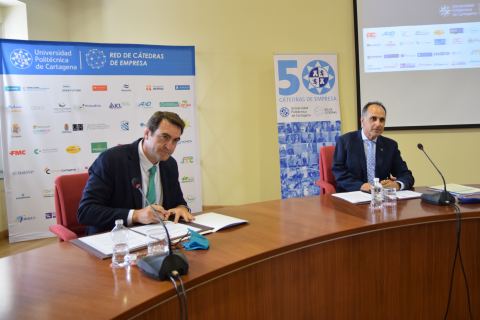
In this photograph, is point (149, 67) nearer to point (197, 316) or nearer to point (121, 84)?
point (121, 84)

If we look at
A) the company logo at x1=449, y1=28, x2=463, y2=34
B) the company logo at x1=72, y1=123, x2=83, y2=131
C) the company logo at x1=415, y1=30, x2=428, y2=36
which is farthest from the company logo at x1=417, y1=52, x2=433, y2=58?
the company logo at x1=72, y1=123, x2=83, y2=131

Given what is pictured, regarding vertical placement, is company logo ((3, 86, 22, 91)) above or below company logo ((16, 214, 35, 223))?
above

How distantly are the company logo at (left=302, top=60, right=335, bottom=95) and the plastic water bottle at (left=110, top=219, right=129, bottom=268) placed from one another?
3313 millimetres

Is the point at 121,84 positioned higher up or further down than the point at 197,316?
higher up

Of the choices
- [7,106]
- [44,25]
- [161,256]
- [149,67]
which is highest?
[44,25]

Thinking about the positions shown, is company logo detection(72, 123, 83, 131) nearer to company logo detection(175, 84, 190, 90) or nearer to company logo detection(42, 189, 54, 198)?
company logo detection(42, 189, 54, 198)

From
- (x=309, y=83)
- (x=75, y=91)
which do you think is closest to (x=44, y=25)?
(x=75, y=91)

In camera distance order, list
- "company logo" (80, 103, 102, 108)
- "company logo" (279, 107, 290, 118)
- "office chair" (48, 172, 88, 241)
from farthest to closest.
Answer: "company logo" (279, 107, 290, 118), "company logo" (80, 103, 102, 108), "office chair" (48, 172, 88, 241)

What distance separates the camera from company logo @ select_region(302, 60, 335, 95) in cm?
437

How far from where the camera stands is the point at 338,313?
1615 mm

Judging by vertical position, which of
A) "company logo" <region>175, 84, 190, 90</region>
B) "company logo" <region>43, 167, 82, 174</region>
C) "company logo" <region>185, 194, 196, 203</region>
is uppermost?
"company logo" <region>175, 84, 190, 90</region>

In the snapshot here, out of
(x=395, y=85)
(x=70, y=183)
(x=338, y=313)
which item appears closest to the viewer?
(x=338, y=313)

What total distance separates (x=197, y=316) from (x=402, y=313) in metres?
1.06

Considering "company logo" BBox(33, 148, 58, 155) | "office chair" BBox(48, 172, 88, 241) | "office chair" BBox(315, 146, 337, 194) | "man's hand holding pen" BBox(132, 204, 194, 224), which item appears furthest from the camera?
"company logo" BBox(33, 148, 58, 155)
